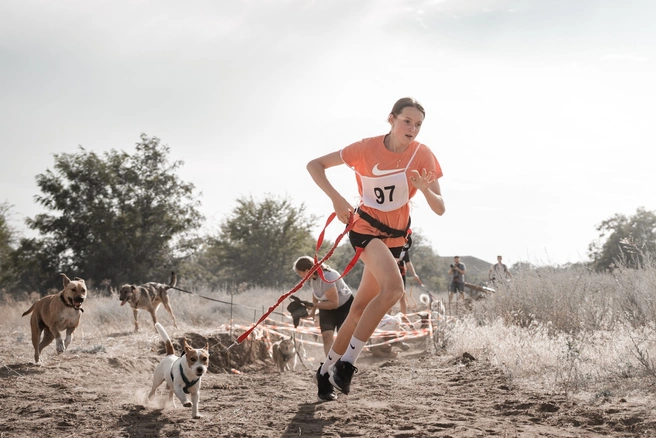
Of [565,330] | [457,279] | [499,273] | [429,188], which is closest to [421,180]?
[429,188]

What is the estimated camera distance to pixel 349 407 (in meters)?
5.20

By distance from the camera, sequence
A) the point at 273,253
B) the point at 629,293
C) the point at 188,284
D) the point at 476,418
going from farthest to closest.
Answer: the point at 273,253 < the point at 188,284 < the point at 629,293 < the point at 476,418

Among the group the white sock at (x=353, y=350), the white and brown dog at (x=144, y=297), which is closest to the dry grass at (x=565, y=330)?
the white and brown dog at (x=144, y=297)

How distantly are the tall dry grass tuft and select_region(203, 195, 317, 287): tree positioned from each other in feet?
72.2

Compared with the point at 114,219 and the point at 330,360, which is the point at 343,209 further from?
the point at 114,219

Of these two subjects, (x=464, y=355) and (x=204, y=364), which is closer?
(x=204, y=364)

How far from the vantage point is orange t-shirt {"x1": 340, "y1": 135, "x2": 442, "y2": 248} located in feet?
15.9

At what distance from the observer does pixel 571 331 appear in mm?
8938

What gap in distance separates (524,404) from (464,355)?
3060 millimetres

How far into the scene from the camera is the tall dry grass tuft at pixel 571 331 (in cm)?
595

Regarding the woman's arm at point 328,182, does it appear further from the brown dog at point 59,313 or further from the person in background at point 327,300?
the brown dog at point 59,313

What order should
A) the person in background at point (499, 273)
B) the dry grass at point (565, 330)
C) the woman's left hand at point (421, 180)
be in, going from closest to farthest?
the woman's left hand at point (421, 180) < the dry grass at point (565, 330) < the person in background at point (499, 273)

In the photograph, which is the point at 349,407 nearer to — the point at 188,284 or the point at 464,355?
the point at 464,355

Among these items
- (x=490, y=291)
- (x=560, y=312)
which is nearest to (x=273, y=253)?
(x=490, y=291)
